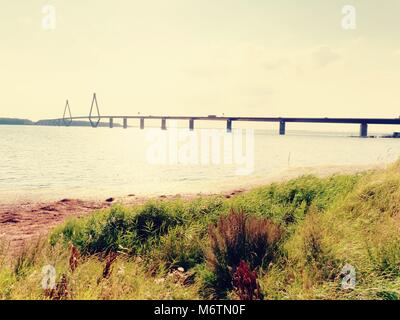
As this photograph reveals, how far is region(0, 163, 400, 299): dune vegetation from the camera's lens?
4984 mm

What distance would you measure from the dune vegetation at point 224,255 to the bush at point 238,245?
0.8 inches

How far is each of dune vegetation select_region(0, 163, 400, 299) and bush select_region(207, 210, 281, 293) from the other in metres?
0.02

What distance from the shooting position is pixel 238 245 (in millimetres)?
6738

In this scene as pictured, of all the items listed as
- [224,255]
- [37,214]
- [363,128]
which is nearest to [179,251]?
[224,255]

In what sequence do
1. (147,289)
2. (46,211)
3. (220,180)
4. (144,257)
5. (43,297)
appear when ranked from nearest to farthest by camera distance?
(43,297), (147,289), (144,257), (46,211), (220,180)

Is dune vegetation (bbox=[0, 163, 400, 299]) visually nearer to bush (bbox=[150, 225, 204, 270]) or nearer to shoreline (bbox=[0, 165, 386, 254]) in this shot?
bush (bbox=[150, 225, 204, 270])

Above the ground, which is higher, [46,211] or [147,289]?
[147,289]

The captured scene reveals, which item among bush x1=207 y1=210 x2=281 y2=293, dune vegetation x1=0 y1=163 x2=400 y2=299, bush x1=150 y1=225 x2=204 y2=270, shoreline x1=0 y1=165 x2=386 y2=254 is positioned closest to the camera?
dune vegetation x1=0 y1=163 x2=400 y2=299

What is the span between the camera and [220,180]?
26.1 meters

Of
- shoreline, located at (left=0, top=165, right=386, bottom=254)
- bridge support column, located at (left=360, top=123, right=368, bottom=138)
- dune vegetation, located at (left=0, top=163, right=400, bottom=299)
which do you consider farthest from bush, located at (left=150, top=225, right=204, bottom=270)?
bridge support column, located at (left=360, top=123, right=368, bottom=138)

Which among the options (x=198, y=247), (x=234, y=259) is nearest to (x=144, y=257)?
(x=198, y=247)

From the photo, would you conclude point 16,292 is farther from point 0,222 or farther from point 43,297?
point 0,222

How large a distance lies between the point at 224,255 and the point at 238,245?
1.25 feet
